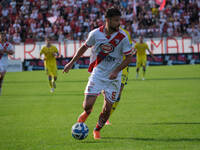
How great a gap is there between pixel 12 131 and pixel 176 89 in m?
10.1

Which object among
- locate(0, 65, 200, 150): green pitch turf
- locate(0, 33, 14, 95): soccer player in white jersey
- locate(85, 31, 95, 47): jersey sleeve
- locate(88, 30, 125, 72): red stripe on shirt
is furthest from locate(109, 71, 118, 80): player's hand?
locate(0, 33, 14, 95): soccer player in white jersey

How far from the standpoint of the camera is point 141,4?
36.7 metres

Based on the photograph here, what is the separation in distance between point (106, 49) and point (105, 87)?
2.38ft

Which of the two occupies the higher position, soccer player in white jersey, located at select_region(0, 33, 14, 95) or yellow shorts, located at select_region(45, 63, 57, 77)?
soccer player in white jersey, located at select_region(0, 33, 14, 95)

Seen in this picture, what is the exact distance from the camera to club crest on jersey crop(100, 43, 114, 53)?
6723 millimetres

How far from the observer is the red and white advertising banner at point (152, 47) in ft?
116

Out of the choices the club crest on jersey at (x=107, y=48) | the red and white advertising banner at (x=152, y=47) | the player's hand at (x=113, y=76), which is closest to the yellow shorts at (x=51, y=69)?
the club crest on jersey at (x=107, y=48)

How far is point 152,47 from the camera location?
35938 mm

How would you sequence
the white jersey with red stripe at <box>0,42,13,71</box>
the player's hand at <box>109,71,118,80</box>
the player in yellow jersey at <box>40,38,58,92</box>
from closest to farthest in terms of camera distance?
the player's hand at <box>109,71,118,80</box>, the white jersey with red stripe at <box>0,42,13,71</box>, the player in yellow jersey at <box>40,38,58,92</box>

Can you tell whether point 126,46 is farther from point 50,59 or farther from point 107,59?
point 50,59

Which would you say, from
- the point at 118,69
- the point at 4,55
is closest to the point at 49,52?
the point at 4,55

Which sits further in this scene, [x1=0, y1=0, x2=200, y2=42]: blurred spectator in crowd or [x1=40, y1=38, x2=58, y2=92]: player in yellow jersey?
[x1=0, y1=0, x2=200, y2=42]: blurred spectator in crowd

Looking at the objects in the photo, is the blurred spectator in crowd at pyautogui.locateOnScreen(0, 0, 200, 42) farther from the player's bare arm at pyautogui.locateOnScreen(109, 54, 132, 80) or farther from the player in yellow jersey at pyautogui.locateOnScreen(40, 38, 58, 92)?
the player's bare arm at pyautogui.locateOnScreen(109, 54, 132, 80)

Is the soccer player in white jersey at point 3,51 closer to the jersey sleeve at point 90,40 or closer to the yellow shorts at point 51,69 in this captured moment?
the yellow shorts at point 51,69
